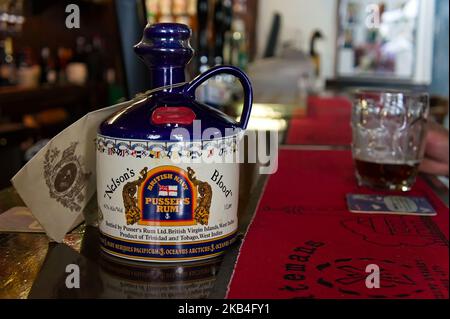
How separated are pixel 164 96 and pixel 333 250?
0.95ft

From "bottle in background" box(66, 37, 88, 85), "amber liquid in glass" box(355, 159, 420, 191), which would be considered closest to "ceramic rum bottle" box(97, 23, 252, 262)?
"amber liquid in glass" box(355, 159, 420, 191)

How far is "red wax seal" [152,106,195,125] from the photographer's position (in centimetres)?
71

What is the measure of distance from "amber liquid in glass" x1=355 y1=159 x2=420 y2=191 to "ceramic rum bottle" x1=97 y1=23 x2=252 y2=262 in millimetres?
495

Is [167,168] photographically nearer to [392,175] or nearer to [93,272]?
[93,272]

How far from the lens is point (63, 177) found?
0.82m

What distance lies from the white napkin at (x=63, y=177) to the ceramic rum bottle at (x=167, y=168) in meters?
0.06

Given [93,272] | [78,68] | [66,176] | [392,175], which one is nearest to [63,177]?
[66,176]

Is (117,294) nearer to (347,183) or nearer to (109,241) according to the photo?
(109,241)

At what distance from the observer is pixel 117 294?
25.5 inches

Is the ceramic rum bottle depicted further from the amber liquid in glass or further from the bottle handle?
the amber liquid in glass

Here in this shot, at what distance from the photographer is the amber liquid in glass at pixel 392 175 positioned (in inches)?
46.2

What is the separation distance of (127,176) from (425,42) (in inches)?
257
